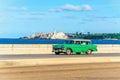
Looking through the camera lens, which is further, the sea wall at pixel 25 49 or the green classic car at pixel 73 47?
the sea wall at pixel 25 49

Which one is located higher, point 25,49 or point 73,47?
point 73,47

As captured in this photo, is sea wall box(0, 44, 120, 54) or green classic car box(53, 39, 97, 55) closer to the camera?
green classic car box(53, 39, 97, 55)

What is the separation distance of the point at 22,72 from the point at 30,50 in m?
27.8

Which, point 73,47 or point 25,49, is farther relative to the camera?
point 25,49

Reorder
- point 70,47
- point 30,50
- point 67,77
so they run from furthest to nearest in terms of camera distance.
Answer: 1. point 30,50
2. point 70,47
3. point 67,77

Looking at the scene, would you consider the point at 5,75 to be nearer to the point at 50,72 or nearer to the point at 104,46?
the point at 50,72

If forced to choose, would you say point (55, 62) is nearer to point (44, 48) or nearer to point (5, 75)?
point (5, 75)

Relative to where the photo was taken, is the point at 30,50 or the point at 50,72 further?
the point at 30,50

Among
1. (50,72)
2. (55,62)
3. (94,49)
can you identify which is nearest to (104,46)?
(94,49)

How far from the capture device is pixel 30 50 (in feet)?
170

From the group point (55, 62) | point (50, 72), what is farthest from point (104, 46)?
point (50, 72)

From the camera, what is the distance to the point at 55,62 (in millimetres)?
32062

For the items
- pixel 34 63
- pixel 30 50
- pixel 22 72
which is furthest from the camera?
pixel 30 50

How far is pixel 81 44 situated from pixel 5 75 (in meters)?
27.2
